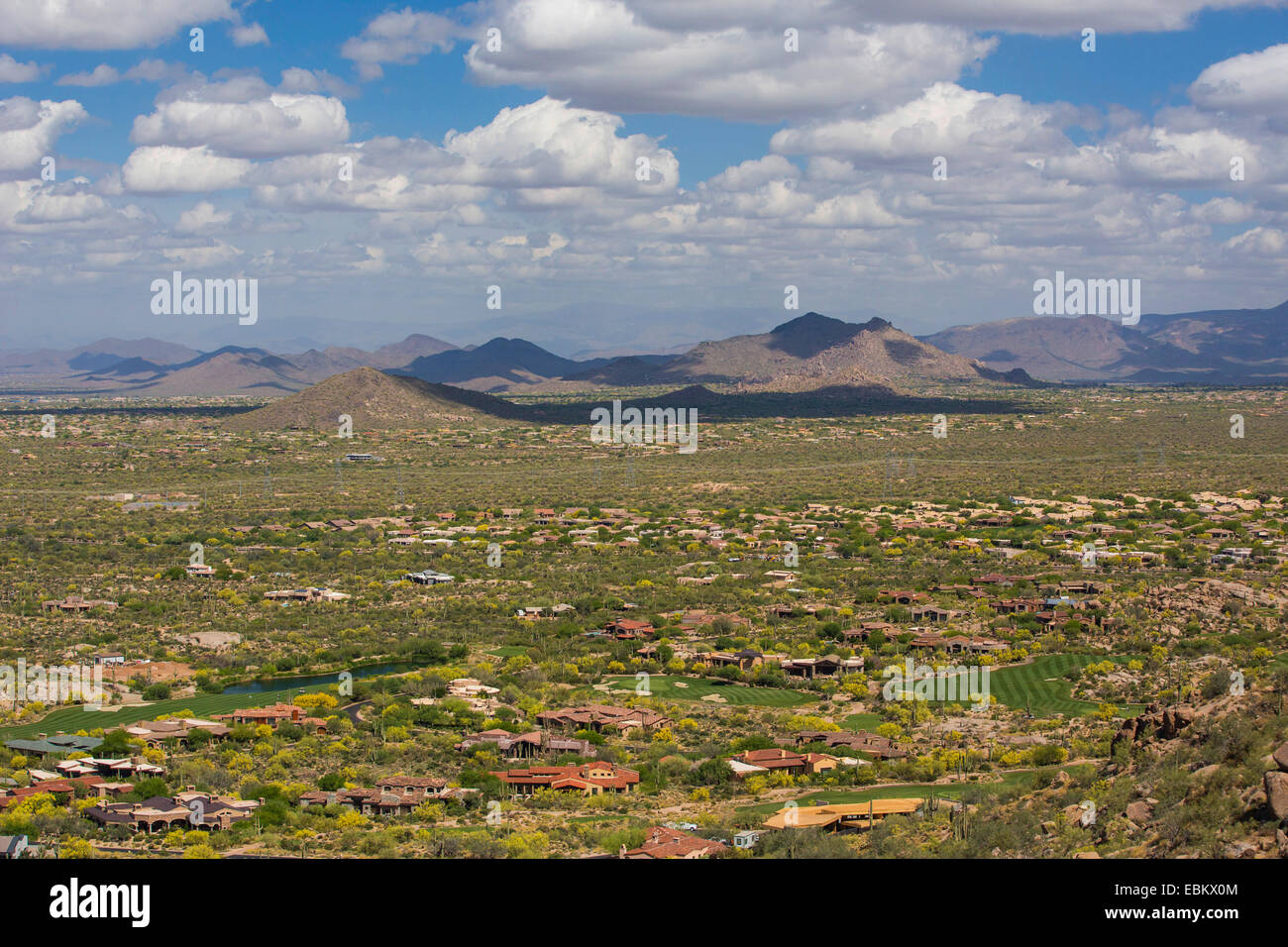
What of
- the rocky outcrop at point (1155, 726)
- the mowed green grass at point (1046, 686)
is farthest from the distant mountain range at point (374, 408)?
the rocky outcrop at point (1155, 726)

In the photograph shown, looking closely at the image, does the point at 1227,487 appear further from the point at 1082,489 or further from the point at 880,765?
the point at 880,765

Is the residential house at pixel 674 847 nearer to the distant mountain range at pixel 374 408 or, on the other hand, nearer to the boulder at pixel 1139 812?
the boulder at pixel 1139 812

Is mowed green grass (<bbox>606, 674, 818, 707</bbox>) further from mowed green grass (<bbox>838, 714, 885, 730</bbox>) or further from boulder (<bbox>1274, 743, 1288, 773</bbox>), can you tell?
boulder (<bbox>1274, 743, 1288, 773</bbox>)

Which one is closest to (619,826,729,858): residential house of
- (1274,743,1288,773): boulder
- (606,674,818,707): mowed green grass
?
(1274,743,1288,773): boulder

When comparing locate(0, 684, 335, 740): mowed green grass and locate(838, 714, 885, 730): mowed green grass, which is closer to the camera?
locate(838, 714, 885, 730): mowed green grass

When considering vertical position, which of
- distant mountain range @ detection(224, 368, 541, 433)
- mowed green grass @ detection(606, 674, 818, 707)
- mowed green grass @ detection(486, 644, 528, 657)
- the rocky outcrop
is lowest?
mowed green grass @ detection(606, 674, 818, 707)
